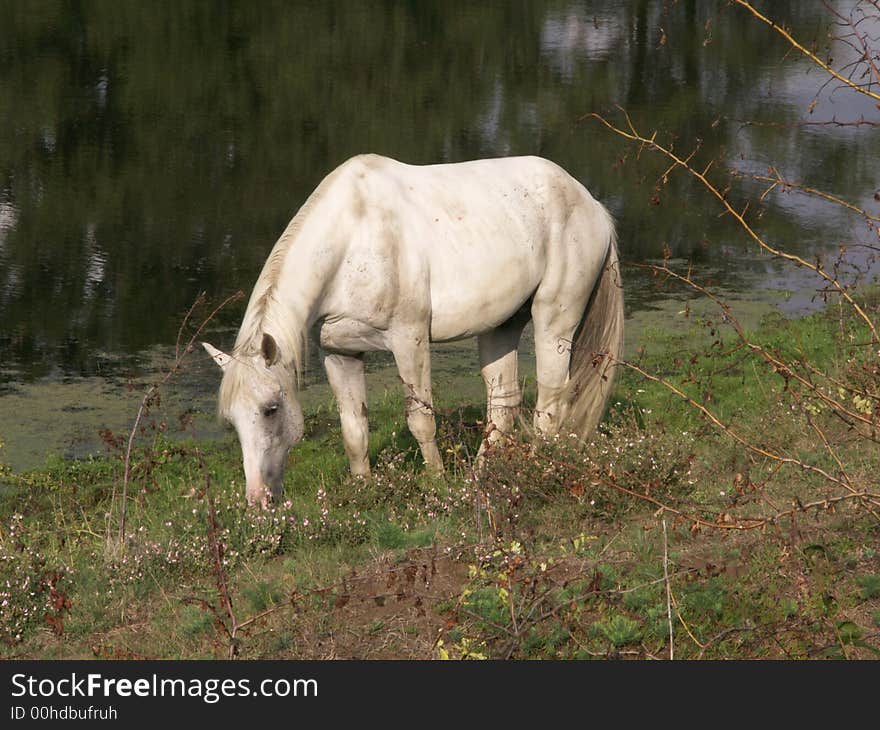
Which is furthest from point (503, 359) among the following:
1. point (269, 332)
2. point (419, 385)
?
point (269, 332)

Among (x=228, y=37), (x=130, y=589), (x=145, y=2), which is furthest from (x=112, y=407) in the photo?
(x=145, y=2)

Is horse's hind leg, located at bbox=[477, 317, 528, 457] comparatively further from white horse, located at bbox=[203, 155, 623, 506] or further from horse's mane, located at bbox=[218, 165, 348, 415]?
horse's mane, located at bbox=[218, 165, 348, 415]

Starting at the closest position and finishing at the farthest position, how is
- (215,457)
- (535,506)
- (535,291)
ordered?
(535,506) → (535,291) → (215,457)

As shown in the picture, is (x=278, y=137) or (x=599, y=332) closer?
(x=599, y=332)

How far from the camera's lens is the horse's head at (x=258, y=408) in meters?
6.54

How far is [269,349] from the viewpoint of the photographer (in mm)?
6566

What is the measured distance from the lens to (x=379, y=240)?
24.4 ft

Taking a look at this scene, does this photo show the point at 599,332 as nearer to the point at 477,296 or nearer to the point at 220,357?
the point at 477,296

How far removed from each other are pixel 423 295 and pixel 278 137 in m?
12.5

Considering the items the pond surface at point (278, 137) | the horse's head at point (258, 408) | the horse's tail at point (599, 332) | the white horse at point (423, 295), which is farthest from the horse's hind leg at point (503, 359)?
the horse's head at point (258, 408)

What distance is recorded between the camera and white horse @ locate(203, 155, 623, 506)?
6.75 m
